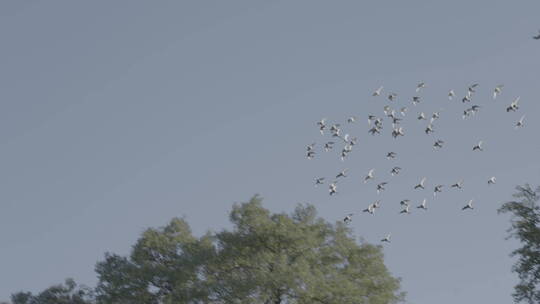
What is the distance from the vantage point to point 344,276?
60094 millimetres

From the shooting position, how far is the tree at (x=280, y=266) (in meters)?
58.2

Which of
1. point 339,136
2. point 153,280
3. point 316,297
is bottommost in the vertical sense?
point 316,297

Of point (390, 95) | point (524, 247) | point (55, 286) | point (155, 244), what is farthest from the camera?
point (55, 286)

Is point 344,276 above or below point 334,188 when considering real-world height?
below

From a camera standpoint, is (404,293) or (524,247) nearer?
(524,247)

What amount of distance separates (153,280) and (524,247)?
28.0 m

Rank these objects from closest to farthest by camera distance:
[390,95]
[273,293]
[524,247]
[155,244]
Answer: [524,247]
[273,293]
[390,95]
[155,244]

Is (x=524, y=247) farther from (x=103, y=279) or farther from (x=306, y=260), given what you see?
(x=103, y=279)

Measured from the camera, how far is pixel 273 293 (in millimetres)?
58562

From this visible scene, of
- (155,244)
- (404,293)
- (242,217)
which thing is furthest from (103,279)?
(404,293)

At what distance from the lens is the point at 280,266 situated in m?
58.4

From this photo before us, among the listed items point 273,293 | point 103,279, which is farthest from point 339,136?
point 103,279

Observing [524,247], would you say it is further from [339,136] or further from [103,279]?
[103,279]

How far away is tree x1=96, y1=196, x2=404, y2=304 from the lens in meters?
58.2
